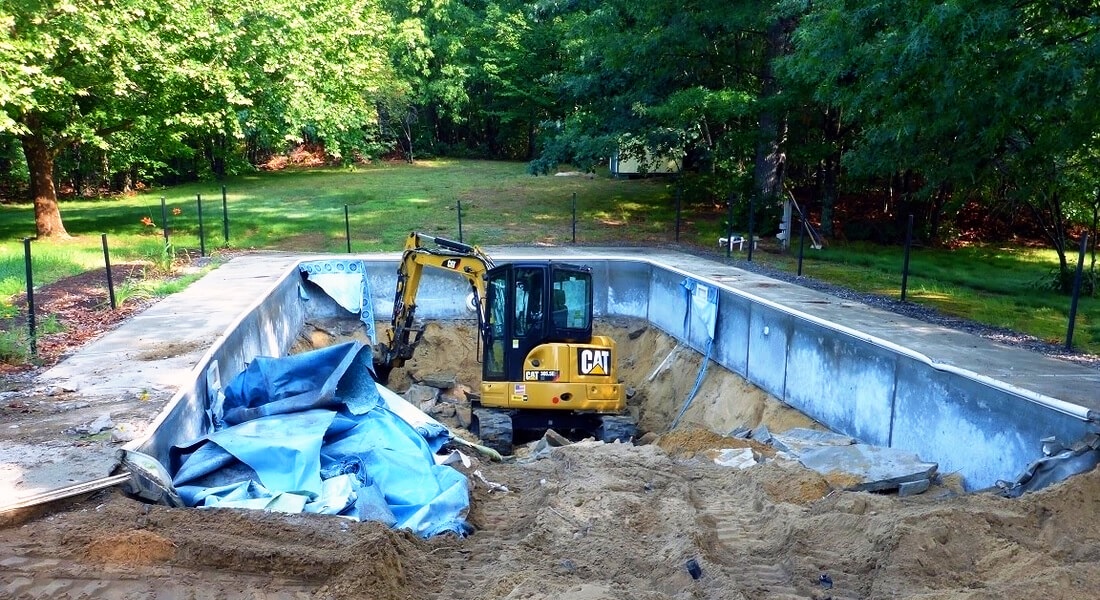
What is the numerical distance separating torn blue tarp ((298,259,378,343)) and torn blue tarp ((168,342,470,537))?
30.5 feet

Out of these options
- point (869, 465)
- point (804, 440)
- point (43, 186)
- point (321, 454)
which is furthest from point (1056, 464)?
point (43, 186)

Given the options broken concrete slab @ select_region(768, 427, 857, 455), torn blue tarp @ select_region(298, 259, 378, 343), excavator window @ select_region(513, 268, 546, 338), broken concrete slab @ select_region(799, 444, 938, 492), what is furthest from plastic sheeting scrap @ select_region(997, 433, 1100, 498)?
torn blue tarp @ select_region(298, 259, 378, 343)

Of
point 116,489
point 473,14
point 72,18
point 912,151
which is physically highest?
point 473,14

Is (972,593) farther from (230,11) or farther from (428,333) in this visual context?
(230,11)

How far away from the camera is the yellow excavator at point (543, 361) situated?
38.4 ft

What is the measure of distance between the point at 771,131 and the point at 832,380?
12.3 metres

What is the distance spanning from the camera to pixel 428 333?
18.2m

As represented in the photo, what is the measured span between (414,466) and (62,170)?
108ft

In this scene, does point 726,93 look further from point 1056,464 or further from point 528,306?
point 1056,464

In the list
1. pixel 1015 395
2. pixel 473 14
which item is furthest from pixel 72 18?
pixel 473 14

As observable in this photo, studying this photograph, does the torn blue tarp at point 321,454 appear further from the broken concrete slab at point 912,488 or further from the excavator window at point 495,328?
the broken concrete slab at point 912,488

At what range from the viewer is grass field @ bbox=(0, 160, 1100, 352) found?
52.5 ft

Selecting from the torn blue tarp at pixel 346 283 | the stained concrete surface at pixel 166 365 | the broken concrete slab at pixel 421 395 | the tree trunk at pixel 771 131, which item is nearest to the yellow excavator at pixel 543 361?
the broken concrete slab at pixel 421 395

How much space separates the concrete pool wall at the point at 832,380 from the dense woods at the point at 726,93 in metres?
3.42
